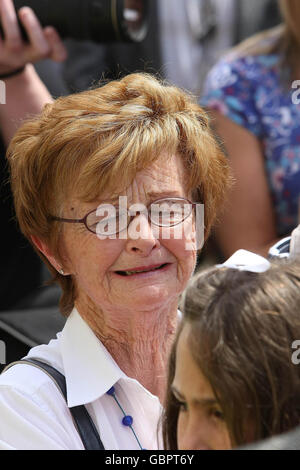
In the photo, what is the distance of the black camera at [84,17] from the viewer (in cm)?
192

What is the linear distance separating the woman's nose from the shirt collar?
0.62 feet

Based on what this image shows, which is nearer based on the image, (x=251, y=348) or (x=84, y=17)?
(x=251, y=348)

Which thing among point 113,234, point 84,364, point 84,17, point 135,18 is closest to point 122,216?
point 113,234

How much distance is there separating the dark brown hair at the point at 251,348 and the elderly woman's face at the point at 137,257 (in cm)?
25

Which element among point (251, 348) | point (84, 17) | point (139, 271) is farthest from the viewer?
point (84, 17)

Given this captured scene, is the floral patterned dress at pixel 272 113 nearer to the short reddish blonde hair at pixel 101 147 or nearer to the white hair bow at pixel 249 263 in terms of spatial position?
the short reddish blonde hair at pixel 101 147

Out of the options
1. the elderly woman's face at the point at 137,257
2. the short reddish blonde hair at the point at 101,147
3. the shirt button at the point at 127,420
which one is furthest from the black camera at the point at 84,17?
the shirt button at the point at 127,420

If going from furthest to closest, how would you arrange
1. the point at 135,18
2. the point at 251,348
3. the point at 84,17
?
the point at 135,18
the point at 84,17
the point at 251,348

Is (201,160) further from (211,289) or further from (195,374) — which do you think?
(195,374)

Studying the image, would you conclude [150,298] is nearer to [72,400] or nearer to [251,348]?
[72,400]

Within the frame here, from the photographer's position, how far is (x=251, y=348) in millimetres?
1117

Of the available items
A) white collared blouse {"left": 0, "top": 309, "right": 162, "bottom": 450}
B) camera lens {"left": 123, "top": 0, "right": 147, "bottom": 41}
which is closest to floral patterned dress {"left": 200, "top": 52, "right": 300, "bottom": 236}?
camera lens {"left": 123, "top": 0, "right": 147, "bottom": 41}

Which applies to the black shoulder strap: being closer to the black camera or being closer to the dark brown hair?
the dark brown hair

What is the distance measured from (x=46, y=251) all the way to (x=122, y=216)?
0.69ft
